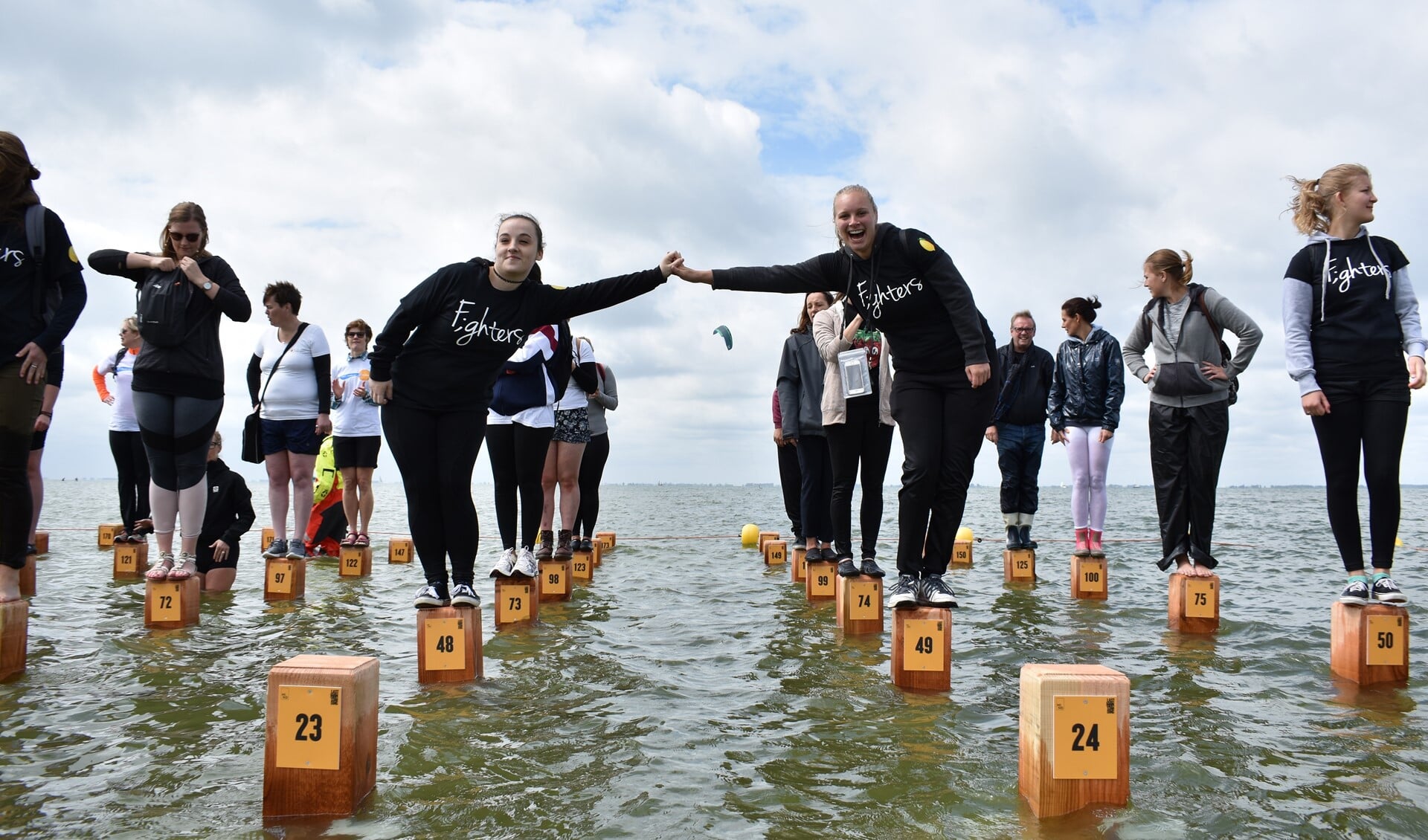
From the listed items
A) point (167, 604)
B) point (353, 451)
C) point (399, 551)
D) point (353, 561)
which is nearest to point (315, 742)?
point (167, 604)

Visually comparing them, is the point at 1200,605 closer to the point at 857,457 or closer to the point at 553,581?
the point at 857,457

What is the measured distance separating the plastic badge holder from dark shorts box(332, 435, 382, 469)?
16.5ft

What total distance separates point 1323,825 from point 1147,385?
378 centimetres

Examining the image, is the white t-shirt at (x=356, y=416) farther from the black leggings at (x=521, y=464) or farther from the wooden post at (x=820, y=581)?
the wooden post at (x=820, y=581)

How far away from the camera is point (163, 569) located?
5.42m

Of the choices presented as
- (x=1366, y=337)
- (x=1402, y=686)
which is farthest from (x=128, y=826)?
(x=1366, y=337)

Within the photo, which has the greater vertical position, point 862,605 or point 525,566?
point 525,566

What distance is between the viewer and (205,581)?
275 inches

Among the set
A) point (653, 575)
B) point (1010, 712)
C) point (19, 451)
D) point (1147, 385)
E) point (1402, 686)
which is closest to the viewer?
point (1010, 712)

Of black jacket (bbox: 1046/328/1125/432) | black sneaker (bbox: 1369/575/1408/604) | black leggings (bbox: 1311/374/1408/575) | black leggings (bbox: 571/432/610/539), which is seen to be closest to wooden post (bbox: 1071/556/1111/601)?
black jacket (bbox: 1046/328/1125/432)

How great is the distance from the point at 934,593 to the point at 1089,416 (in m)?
4.17

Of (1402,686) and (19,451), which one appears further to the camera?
(19,451)

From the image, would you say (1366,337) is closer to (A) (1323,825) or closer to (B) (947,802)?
(A) (1323,825)

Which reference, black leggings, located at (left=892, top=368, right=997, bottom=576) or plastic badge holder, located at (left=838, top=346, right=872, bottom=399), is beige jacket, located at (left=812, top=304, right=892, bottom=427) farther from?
black leggings, located at (left=892, top=368, right=997, bottom=576)
